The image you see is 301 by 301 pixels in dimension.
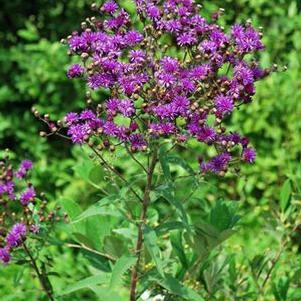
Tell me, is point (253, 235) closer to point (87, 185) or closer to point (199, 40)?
point (87, 185)

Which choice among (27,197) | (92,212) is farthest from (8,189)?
Answer: (92,212)

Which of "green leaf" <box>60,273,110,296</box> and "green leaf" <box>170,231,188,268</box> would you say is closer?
"green leaf" <box>60,273,110,296</box>

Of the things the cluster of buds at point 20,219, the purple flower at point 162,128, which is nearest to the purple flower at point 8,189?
the cluster of buds at point 20,219

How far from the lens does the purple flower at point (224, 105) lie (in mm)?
2150

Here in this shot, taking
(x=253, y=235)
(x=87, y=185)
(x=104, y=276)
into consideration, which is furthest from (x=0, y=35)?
(x=104, y=276)

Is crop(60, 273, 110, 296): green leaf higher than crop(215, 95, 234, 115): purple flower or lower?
lower

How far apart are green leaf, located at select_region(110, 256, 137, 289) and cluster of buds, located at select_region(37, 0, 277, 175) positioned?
0.37 meters

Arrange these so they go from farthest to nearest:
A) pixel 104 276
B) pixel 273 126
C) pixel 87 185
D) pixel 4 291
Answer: pixel 87 185 < pixel 273 126 < pixel 4 291 < pixel 104 276

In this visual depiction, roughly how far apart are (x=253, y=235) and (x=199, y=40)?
1.87m

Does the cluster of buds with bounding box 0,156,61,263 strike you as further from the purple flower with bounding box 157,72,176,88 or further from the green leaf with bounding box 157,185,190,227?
the purple flower with bounding box 157,72,176,88

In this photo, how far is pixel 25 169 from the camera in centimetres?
275

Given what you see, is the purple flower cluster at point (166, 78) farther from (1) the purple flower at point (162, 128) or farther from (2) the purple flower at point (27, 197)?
(2) the purple flower at point (27, 197)

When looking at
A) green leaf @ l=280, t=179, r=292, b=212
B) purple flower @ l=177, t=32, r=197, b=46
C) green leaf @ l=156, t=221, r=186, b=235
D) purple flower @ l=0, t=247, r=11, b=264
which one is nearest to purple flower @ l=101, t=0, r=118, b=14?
purple flower @ l=177, t=32, r=197, b=46

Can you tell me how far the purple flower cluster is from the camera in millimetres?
2139
